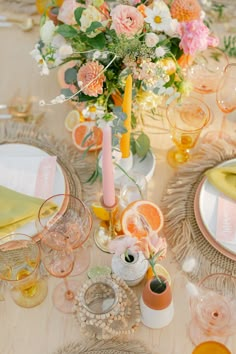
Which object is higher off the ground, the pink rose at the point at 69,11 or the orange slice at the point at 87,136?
the pink rose at the point at 69,11

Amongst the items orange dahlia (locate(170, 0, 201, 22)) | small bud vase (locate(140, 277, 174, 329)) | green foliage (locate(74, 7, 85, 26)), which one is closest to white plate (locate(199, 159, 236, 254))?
small bud vase (locate(140, 277, 174, 329))

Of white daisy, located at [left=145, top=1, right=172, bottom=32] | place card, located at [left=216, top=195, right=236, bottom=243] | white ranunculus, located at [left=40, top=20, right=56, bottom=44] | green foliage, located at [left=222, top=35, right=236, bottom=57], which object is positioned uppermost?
white daisy, located at [left=145, top=1, right=172, bottom=32]

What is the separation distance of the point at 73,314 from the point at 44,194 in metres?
0.34

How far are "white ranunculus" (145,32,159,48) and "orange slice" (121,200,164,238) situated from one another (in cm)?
40

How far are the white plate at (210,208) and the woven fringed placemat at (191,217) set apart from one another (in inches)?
1.2

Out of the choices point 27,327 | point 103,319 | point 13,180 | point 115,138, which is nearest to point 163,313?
point 103,319

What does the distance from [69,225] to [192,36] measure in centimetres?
56

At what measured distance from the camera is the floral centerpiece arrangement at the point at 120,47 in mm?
1219

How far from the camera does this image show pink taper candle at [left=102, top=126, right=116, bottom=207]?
46.1 inches

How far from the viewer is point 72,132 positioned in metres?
1.57

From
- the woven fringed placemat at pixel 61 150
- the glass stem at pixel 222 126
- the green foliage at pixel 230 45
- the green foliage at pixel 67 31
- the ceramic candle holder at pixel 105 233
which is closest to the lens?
the green foliage at pixel 67 31

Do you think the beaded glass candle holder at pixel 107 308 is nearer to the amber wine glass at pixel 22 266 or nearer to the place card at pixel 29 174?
the amber wine glass at pixel 22 266

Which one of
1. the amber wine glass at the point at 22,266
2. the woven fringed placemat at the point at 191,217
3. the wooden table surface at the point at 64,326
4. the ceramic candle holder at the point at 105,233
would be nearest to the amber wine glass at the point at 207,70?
the woven fringed placemat at the point at 191,217

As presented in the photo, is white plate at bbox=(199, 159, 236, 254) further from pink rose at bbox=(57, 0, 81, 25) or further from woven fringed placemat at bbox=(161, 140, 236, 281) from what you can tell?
pink rose at bbox=(57, 0, 81, 25)
